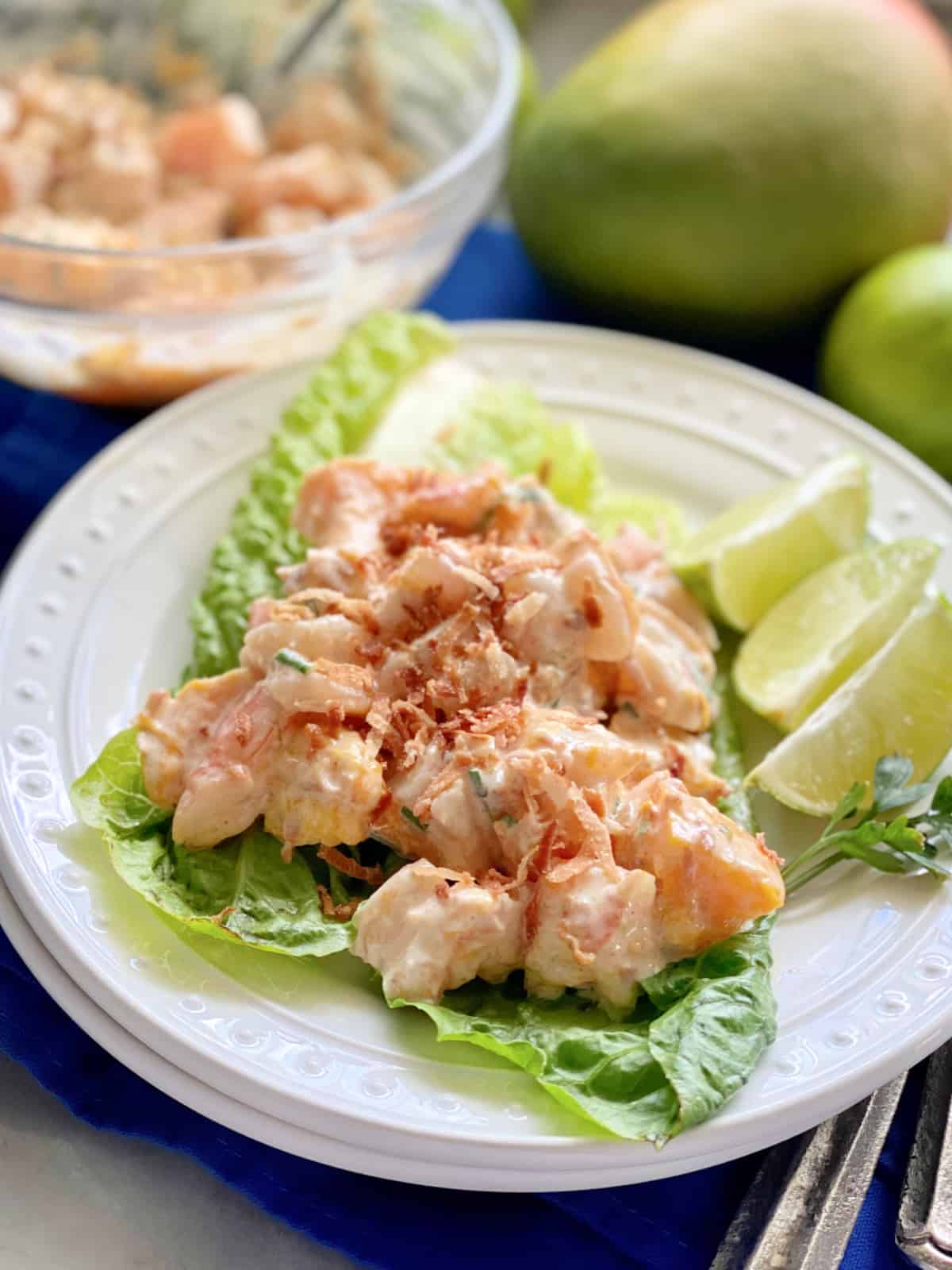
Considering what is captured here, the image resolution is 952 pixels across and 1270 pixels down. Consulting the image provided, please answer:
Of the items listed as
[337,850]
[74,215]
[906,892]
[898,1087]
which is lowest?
[74,215]

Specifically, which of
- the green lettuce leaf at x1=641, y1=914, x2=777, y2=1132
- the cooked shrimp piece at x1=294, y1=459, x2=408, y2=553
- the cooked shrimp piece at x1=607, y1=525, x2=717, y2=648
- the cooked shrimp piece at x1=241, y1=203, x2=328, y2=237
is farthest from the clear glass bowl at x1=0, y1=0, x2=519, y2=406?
the green lettuce leaf at x1=641, y1=914, x2=777, y2=1132

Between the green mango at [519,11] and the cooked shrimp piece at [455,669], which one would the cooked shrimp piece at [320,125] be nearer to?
the green mango at [519,11]

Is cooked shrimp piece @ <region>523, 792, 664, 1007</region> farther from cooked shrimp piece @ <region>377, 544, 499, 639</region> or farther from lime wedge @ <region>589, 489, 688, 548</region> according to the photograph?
lime wedge @ <region>589, 489, 688, 548</region>

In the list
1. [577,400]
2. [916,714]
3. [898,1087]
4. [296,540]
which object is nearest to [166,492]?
[296,540]

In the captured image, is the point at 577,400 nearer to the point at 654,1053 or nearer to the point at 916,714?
the point at 916,714

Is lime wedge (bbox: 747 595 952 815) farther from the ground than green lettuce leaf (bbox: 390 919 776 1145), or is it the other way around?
lime wedge (bbox: 747 595 952 815)

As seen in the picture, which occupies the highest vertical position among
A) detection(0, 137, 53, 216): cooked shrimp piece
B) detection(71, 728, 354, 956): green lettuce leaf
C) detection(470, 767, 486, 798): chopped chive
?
detection(470, 767, 486, 798): chopped chive
